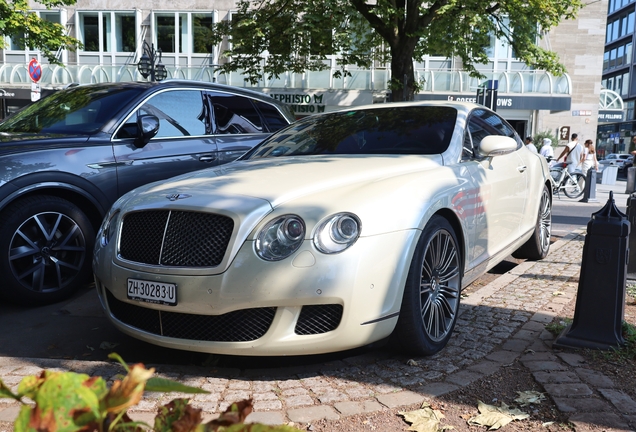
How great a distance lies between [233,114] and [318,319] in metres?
3.94

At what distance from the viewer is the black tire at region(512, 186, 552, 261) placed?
6.66 m

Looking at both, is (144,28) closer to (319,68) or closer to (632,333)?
(319,68)

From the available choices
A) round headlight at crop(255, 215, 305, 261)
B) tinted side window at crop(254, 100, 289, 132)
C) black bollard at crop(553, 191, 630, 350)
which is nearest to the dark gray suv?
tinted side window at crop(254, 100, 289, 132)

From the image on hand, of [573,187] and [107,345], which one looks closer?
[107,345]

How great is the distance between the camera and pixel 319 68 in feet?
63.2

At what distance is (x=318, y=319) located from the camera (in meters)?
3.27

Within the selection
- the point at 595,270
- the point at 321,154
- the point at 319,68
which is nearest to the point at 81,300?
the point at 321,154

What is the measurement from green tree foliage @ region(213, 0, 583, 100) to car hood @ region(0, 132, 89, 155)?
989 centimetres

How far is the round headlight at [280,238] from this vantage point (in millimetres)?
3225

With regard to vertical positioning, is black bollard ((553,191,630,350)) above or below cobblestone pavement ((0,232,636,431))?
above

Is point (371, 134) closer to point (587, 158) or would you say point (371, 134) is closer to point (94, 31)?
point (587, 158)

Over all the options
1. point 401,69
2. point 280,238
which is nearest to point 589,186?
point 401,69

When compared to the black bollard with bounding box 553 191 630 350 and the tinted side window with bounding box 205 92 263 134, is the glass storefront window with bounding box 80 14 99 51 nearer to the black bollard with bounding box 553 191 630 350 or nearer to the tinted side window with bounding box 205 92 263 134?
the tinted side window with bounding box 205 92 263 134

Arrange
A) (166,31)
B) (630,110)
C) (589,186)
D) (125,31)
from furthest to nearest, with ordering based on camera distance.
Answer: (630,110)
(125,31)
(166,31)
(589,186)
